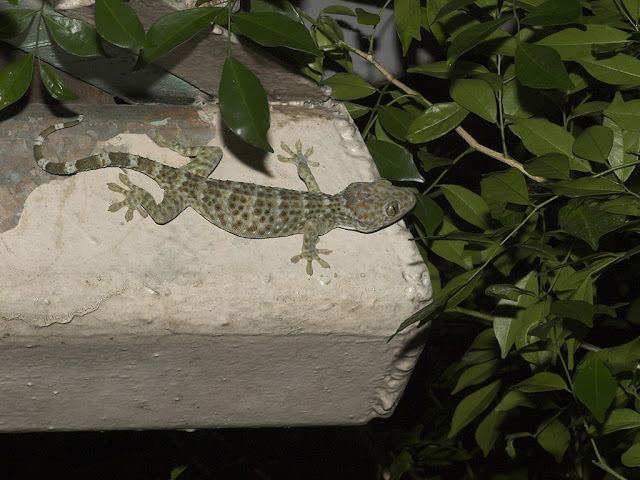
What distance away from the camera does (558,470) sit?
4.03m

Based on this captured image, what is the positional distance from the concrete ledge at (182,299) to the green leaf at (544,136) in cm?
52

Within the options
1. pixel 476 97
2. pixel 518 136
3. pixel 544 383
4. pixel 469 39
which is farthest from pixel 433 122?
pixel 544 383

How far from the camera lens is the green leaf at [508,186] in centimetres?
192

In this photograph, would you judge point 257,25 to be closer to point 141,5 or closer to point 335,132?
point 141,5

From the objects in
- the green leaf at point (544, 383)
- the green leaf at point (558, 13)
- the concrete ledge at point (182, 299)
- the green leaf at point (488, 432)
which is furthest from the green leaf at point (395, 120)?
the green leaf at point (488, 432)

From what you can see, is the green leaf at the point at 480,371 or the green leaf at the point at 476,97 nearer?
the green leaf at the point at 476,97

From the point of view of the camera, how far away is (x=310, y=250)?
2.20 meters

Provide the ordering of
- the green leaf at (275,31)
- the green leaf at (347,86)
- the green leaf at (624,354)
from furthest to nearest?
1. the green leaf at (347,86)
2. the green leaf at (624,354)
3. the green leaf at (275,31)

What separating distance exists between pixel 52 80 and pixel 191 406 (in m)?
1.18

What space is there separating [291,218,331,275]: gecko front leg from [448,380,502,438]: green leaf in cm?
78

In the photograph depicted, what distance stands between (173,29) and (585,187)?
45.3 inches

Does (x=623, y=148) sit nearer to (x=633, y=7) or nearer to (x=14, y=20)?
(x=633, y=7)

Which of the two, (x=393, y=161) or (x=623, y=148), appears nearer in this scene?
(x=623, y=148)

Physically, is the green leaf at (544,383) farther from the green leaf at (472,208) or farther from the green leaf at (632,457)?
the green leaf at (472,208)
